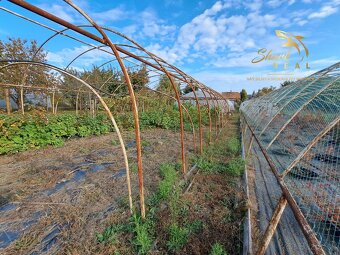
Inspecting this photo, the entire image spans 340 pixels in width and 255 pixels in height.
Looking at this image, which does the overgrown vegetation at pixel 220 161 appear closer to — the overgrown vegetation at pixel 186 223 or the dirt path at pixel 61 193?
the overgrown vegetation at pixel 186 223

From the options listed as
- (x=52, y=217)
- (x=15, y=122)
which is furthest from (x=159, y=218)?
(x=15, y=122)

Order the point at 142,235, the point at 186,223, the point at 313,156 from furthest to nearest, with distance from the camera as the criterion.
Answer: the point at 313,156, the point at 186,223, the point at 142,235

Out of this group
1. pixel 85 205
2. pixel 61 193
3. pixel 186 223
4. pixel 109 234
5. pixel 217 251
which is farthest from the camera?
pixel 61 193

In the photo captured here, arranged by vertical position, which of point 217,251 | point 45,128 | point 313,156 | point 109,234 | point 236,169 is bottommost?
point 109,234

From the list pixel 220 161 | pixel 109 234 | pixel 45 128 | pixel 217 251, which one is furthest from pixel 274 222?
pixel 45 128

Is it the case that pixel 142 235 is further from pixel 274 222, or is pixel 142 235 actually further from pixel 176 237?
pixel 274 222

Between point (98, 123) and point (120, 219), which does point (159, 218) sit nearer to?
point (120, 219)

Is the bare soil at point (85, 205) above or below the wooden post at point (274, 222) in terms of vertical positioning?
below

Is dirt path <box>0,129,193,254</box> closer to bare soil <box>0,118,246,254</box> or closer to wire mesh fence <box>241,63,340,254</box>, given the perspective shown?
bare soil <box>0,118,246,254</box>

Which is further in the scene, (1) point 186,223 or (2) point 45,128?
(2) point 45,128

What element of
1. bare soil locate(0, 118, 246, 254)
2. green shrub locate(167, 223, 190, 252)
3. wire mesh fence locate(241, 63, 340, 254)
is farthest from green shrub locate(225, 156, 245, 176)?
green shrub locate(167, 223, 190, 252)

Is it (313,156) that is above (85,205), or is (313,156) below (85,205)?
above

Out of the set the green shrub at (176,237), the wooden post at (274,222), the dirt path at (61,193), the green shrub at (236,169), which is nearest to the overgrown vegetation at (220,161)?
the green shrub at (236,169)

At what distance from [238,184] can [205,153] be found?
2.32 m
